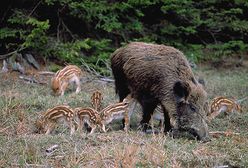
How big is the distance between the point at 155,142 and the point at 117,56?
250 cm

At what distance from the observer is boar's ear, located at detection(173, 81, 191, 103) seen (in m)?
7.84

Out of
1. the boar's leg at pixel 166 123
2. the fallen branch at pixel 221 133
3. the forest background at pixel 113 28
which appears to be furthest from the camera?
the forest background at pixel 113 28

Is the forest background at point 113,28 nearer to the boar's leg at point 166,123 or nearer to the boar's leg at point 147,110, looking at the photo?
the boar's leg at point 147,110

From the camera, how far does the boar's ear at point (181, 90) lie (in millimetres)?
7838

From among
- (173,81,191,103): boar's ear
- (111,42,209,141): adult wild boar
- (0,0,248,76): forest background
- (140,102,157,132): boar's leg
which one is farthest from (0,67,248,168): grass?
(0,0,248,76): forest background

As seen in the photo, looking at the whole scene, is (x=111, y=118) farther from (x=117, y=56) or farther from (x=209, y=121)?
(x=209, y=121)

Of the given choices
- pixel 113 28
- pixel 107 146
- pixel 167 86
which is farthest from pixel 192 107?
pixel 113 28

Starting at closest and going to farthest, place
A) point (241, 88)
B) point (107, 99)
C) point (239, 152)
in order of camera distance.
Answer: point (239, 152) < point (107, 99) < point (241, 88)

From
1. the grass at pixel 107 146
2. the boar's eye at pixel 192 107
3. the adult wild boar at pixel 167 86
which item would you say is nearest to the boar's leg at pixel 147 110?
the adult wild boar at pixel 167 86

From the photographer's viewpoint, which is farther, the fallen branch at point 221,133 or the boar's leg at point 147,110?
the boar's leg at point 147,110

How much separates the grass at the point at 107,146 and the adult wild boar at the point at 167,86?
372 mm

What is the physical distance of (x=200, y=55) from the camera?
1544 cm

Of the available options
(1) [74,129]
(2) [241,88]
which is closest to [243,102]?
(2) [241,88]

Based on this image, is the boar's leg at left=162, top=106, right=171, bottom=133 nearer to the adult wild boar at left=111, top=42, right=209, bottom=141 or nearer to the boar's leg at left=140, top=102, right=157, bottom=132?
the adult wild boar at left=111, top=42, right=209, bottom=141
